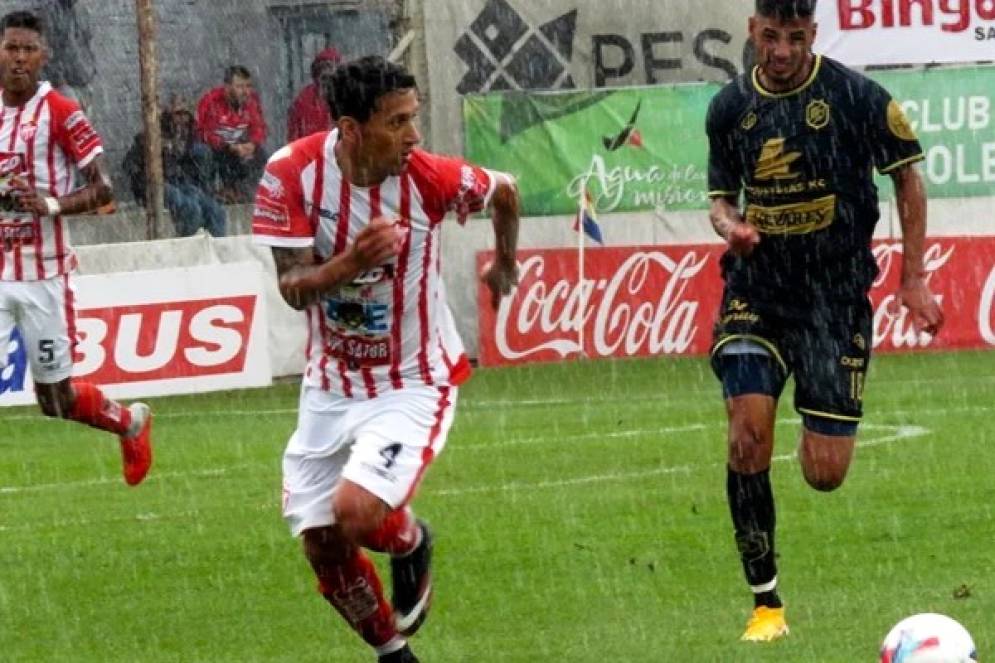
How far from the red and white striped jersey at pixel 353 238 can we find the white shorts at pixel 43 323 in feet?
17.2

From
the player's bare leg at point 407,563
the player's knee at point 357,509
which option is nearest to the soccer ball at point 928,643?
the player's knee at point 357,509

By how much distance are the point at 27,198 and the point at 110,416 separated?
1.18m

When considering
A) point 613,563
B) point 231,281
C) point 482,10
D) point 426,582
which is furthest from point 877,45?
point 426,582

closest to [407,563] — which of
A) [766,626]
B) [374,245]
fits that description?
[766,626]

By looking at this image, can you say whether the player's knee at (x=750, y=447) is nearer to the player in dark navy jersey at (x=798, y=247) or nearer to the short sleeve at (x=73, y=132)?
the player in dark navy jersey at (x=798, y=247)

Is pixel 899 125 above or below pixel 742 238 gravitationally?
above

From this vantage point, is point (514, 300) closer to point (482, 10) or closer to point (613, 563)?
point (482, 10)

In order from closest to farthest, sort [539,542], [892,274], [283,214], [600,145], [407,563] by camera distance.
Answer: [283,214], [407,563], [539,542], [892,274], [600,145]

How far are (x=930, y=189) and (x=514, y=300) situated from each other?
3945mm

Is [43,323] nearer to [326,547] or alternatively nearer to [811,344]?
[811,344]

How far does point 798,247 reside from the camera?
8.79 metres

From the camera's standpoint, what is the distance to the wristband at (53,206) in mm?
12531

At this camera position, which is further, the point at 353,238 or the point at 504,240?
the point at 504,240

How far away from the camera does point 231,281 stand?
19047 mm
